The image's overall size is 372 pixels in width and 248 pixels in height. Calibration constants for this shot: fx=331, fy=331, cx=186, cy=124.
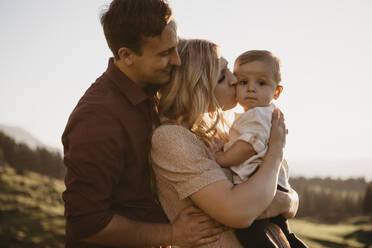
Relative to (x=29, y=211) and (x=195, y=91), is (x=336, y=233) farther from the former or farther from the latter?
(x=29, y=211)

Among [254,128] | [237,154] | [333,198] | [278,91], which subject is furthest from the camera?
[333,198]

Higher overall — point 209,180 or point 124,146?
point 124,146

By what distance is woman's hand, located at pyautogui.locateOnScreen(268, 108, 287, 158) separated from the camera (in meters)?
2.40

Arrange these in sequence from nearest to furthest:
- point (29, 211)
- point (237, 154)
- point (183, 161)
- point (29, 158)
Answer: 1. point (183, 161)
2. point (237, 154)
3. point (29, 211)
4. point (29, 158)

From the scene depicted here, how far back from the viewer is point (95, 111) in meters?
2.21

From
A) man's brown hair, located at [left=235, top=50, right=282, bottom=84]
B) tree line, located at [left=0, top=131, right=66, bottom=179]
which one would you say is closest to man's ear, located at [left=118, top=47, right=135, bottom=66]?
man's brown hair, located at [left=235, top=50, right=282, bottom=84]

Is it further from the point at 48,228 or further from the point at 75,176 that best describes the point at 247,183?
the point at 48,228

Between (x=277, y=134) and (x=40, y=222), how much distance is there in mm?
4852

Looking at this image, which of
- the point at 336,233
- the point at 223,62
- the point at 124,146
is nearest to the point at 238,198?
the point at 124,146

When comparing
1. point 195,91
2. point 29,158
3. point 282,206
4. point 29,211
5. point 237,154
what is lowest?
point 29,211

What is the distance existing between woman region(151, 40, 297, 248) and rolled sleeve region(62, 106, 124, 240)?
35 centimetres

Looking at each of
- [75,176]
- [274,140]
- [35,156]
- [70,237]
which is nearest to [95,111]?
[75,176]

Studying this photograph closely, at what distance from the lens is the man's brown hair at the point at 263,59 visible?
278 centimetres

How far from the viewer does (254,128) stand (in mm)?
2459
